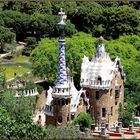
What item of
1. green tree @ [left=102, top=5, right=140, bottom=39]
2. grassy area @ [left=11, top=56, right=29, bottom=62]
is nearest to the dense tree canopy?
green tree @ [left=102, top=5, right=140, bottom=39]

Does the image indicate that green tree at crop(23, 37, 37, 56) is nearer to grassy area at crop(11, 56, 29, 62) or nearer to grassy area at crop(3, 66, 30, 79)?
grassy area at crop(11, 56, 29, 62)

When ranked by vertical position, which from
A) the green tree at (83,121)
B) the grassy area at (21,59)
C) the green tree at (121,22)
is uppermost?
the green tree at (121,22)

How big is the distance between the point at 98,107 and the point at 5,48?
4068cm

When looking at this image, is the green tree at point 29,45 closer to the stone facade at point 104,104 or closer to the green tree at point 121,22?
the green tree at point 121,22

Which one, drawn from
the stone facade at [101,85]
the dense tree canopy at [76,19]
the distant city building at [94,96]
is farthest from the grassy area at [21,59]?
the stone facade at [101,85]

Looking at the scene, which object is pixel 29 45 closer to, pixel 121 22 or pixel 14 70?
pixel 14 70

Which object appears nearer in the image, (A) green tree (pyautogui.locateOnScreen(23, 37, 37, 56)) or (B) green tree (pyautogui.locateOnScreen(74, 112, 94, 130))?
(B) green tree (pyautogui.locateOnScreen(74, 112, 94, 130))

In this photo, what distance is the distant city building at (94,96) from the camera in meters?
46.8

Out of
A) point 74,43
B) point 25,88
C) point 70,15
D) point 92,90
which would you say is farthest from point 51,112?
point 70,15

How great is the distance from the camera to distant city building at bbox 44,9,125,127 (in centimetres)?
4681

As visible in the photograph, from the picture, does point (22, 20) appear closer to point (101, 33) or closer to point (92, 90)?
point (101, 33)

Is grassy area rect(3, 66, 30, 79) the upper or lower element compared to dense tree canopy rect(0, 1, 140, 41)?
lower

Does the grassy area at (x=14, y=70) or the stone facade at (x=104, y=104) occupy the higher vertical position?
the grassy area at (x=14, y=70)

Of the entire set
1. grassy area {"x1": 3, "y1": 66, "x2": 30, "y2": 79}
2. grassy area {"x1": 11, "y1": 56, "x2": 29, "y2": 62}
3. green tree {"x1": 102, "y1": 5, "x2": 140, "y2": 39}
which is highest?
green tree {"x1": 102, "y1": 5, "x2": 140, "y2": 39}
